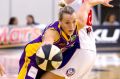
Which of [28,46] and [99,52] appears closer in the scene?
[28,46]

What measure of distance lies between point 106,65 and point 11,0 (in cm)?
805

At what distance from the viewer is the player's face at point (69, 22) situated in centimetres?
419

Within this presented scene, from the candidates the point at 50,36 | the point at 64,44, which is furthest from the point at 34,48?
the point at 50,36

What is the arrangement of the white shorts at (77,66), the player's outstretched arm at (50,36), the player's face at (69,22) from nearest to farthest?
the player's outstretched arm at (50,36) < the player's face at (69,22) < the white shorts at (77,66)

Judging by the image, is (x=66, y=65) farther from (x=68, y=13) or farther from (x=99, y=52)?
(x=99, y=52)

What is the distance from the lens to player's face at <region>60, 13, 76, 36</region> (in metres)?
4.19

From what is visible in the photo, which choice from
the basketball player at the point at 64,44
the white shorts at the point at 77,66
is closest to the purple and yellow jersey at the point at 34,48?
the basketball player at the point at 64,44

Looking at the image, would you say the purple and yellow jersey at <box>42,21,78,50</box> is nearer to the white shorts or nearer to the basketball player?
the basketball player

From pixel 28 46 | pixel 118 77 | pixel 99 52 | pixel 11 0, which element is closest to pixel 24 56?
pixel 28 46

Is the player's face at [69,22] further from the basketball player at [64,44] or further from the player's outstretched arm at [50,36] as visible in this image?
the player's outstretched arm at [50,36]

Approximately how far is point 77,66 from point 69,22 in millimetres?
792

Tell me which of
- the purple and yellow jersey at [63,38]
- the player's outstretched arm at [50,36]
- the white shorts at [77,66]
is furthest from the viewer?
the white shorts at [77,66]

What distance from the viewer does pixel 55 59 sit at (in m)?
4.04

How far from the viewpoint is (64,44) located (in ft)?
14.5
